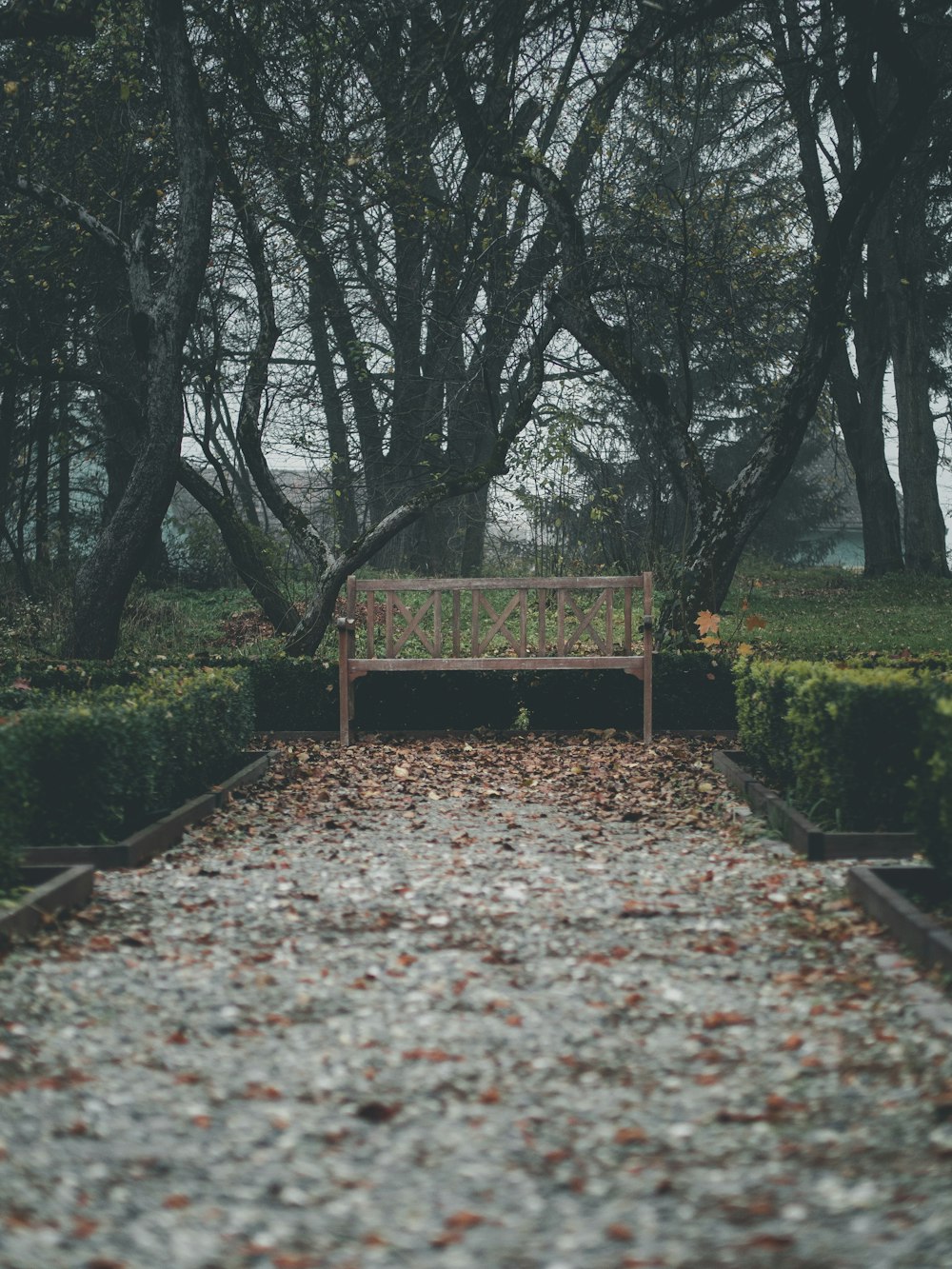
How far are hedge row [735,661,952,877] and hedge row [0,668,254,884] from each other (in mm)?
3262

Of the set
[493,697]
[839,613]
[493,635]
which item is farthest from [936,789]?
[839,613]

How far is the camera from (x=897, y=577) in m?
20.3

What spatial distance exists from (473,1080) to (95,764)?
3157 millimetres

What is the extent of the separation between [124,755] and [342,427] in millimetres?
13581

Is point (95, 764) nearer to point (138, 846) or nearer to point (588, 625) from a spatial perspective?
point (138, 846)

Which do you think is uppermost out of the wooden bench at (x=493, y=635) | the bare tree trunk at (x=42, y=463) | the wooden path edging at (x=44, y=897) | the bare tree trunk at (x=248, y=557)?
the bare tree trunk at (x=42, y=463)

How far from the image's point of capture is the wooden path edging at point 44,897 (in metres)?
4.61

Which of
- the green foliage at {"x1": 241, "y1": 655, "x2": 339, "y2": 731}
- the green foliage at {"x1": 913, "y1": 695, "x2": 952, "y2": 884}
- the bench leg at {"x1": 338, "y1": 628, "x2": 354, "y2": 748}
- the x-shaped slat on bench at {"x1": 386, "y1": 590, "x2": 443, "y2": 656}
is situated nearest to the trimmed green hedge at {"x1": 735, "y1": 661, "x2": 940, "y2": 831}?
the green foliage at {"x1": 913, "y1": 695, "x2": 952, "y2": 884}

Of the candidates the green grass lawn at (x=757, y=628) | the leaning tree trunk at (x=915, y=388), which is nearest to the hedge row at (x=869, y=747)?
the green grass lawn at (x=757, y=628)

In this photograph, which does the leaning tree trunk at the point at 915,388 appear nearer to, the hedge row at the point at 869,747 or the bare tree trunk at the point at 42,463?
the bare tree trunk at the point at 42,463

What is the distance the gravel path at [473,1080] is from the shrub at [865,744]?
58 cm

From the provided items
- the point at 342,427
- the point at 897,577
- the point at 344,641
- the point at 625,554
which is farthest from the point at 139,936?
the point at 897,577

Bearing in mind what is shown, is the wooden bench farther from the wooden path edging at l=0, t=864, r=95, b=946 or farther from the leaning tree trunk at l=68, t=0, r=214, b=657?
the wooden path edging at l=0, t=864, r=95, b=946

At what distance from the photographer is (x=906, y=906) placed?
15.3ft
